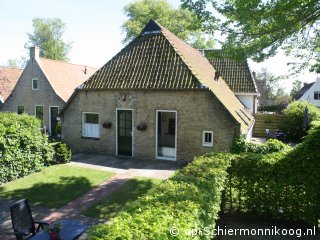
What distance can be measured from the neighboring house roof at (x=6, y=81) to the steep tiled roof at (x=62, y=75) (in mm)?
6405

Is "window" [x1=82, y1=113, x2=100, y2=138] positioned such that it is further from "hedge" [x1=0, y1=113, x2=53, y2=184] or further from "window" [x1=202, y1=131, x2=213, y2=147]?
"window" [x1=202, y1=131, x2=213, y2=147]

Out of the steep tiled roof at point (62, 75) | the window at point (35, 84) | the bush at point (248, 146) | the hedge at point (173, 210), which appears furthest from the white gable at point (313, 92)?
the hedge at point (173, 210)

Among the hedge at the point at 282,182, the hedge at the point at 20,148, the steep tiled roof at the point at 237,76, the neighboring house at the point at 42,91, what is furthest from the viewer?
the neighboring house at the point at 42,91

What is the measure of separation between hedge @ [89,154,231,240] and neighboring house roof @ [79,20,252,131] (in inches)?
308

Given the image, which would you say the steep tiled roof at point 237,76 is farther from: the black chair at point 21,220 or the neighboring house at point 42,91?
the black chair at point 21,220

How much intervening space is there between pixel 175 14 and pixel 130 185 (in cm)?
3170

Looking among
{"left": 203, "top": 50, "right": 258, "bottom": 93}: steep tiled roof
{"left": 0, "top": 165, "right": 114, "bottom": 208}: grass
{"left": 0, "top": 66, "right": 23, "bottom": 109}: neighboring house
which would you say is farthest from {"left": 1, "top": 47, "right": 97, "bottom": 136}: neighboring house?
{"left": 203, "top": 50, "right": 258, "bottom": 93}: steep tiled roof

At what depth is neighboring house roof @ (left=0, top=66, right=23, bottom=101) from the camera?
94.4 feet

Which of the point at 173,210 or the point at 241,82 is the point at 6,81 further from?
the point at 173,210

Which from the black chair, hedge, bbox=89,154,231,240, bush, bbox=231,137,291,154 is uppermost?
hedge, bbox=89,154,231,240

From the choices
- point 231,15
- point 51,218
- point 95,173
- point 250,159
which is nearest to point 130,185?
point 95,173

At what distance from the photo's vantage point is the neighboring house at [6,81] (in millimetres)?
28603

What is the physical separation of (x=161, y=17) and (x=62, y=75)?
17.1m

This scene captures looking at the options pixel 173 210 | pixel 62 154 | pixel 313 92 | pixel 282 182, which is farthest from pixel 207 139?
pixel 313 92
